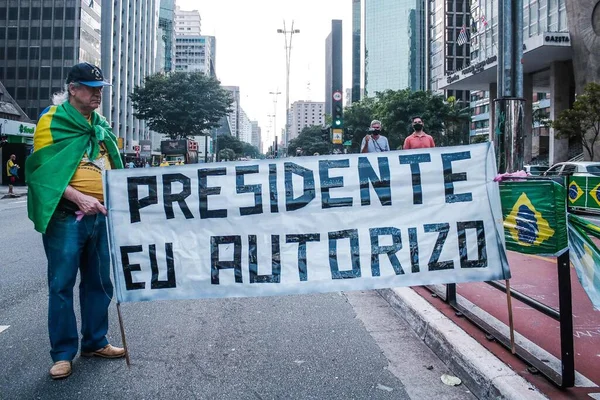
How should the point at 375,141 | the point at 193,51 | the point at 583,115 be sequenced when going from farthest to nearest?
the point at 193,51
the point at 583,115
the point at 375,141

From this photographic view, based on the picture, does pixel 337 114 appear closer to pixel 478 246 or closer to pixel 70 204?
pixel 478 246

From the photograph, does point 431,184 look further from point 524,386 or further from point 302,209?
point 524,386

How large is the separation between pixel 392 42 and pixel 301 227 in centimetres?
14744

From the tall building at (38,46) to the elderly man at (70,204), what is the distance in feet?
243

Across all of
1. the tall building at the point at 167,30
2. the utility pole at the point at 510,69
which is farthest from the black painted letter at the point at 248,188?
the tall building at the point at 167,30

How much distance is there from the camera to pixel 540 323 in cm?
448

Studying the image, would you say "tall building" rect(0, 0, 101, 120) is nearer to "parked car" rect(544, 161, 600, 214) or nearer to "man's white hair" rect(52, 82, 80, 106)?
"parked car" rect(544, 161, 600, 214)

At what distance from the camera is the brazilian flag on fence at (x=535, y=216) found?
3266mm

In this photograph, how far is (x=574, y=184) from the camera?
14.1 m

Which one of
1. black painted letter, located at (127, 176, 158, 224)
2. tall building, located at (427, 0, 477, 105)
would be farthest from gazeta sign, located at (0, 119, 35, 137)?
tall building, located at (427, 0, 477, 105)

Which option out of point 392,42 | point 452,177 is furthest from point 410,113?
point 392,42

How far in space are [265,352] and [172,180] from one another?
1.50 meters

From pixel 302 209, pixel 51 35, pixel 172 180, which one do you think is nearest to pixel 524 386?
pixel 302 209

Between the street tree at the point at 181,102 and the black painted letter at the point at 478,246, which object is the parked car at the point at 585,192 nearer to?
the black painted letter at the point at 478,246
